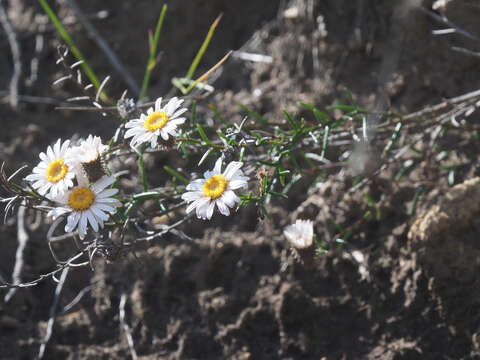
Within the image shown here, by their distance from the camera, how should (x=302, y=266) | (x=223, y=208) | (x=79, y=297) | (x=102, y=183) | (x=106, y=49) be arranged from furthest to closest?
(x=106, y=49), (x=79, y=297), (x=302, y=266), (x=102, y=183), (x=223, y=208)

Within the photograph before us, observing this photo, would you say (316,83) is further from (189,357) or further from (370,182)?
(189,357)

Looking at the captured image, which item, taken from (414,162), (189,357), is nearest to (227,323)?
(189,357)

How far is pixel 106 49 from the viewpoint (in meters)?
3.01

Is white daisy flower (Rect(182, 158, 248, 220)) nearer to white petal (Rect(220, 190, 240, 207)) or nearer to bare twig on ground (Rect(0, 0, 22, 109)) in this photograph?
white petal (Rect(220, 190, 240, 207))

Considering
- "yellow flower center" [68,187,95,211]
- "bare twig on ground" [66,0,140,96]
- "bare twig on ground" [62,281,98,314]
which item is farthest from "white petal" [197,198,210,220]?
"bare twig on ground" [66,0,140,96]

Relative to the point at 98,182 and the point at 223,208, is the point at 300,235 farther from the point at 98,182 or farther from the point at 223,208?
the point at 98,182

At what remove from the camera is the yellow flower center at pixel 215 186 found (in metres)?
1.52

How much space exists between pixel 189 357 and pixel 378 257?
863 mm

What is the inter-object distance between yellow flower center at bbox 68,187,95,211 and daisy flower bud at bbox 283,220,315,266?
76cm

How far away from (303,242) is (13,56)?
7.77 feet

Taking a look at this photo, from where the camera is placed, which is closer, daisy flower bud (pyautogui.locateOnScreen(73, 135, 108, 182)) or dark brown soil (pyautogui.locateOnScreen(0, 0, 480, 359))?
daisy flower bud (pyautogui.locateOnScreen(73, 135, 108, 182))

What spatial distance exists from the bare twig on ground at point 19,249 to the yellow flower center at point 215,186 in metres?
1.20

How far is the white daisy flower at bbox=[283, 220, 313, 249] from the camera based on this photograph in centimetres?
190

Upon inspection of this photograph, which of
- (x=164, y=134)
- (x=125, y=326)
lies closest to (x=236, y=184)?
(x=164, y=134)
